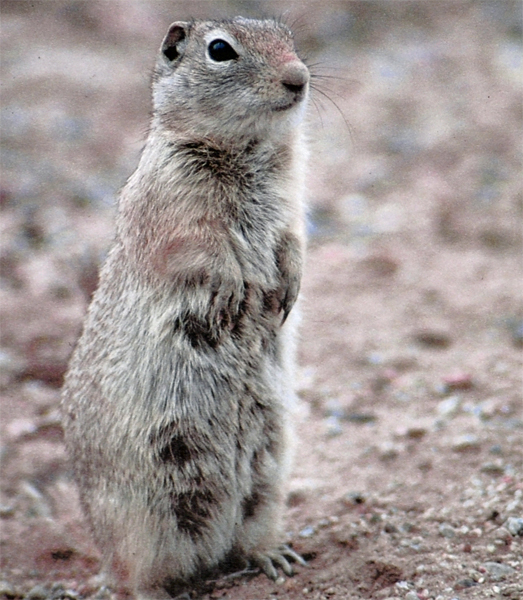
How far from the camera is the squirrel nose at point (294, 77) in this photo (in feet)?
12.1

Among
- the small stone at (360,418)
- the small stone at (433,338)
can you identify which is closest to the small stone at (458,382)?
the small stone at (433,338)

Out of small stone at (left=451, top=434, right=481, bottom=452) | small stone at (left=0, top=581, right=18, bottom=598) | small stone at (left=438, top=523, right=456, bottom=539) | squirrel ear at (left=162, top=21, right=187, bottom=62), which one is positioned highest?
squirrel ear at (left=162, top=21, right=187, bottom=62)

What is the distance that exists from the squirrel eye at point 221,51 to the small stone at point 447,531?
7.34 ft

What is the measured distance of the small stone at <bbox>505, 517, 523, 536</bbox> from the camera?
3.94 metres

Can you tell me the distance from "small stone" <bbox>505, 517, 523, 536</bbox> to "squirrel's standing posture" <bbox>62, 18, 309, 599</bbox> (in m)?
0.97

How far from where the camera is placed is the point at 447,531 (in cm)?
411

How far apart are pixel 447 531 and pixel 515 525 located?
0.31 metres

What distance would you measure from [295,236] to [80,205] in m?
4.14

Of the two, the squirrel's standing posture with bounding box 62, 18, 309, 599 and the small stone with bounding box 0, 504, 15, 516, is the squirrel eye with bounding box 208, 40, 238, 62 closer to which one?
the squirrel's standing posture with bounding box 62, 18, 309, 599

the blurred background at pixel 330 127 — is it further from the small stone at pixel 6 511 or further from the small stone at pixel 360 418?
the small stone at pixel 360 418

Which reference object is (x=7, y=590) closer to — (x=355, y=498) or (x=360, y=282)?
(x=355, y=498)

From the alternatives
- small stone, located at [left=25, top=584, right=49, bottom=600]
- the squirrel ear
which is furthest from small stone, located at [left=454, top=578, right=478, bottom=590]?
the squirrel ear

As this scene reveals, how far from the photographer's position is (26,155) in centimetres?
848

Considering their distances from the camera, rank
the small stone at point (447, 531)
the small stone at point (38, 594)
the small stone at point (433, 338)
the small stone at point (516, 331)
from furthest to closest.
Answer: the small stone at point (433, 338)
the small stone at point (516, 331)
the small stone at point (38, 594)
the small stone at point (447, 531)
